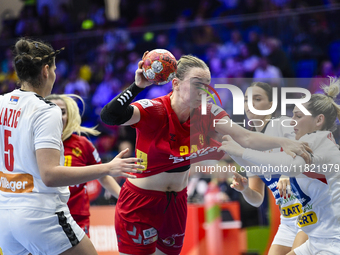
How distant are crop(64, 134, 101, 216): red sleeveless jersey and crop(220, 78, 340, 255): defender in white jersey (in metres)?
1.68

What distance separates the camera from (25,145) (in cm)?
244

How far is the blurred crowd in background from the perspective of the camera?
8047mm

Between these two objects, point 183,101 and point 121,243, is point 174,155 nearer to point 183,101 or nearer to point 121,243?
point 183,101

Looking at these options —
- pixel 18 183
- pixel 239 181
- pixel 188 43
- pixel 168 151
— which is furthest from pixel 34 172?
pixel 188 43

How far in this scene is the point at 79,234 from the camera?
2609 mm

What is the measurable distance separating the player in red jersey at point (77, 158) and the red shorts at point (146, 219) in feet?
2.35

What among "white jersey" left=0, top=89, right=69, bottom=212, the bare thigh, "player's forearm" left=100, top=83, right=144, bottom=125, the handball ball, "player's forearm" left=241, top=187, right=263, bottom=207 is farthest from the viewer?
"player's forearm" left=241, top=187, right=263, bottom=207

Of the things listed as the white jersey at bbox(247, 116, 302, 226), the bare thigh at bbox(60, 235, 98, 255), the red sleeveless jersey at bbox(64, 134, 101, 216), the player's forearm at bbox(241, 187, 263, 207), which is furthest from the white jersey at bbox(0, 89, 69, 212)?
the white jersey at bbox(247, 116, 302, 226)

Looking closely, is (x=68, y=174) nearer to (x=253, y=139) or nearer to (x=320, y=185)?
(x=253, y=139)

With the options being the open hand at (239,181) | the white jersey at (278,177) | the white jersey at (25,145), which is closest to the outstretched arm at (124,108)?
the white jersey at (25,145)

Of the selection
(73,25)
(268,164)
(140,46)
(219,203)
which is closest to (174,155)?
(268,164)

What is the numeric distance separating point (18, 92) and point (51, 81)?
0.81ft

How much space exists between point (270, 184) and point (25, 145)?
2.31 meters

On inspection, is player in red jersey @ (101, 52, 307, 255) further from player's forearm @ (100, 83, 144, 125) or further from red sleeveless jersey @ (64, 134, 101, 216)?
red sleeveless jersey @ (64, 134, 101, 216)
